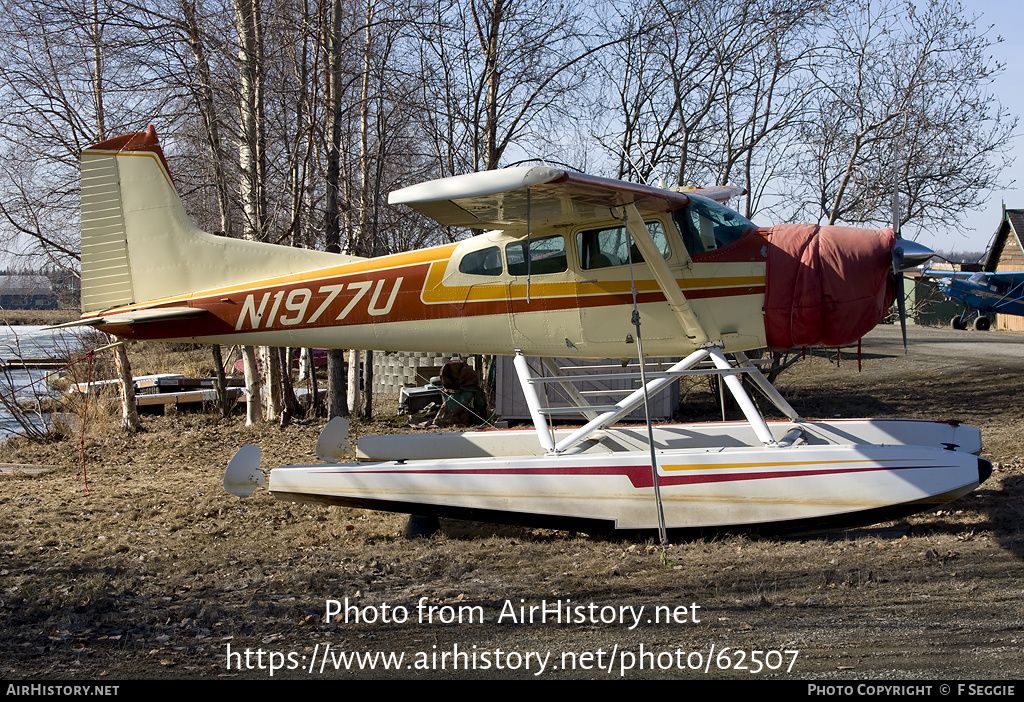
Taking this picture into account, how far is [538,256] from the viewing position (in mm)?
7066

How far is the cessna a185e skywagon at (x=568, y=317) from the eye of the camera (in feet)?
19.4

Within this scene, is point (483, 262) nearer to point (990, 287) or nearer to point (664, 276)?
point (664, 276)

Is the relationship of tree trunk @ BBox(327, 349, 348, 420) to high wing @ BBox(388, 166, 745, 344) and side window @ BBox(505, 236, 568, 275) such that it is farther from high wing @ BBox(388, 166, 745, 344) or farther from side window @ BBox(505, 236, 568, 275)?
high wing @ BBox(388, 166, 745, 344)

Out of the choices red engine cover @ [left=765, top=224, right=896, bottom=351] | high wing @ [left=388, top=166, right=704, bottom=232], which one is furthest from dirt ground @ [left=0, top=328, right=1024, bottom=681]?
high wing @ [left=388, top=166, right=704, bottom=232]

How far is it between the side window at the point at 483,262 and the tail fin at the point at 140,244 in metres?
1.87

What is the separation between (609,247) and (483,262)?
1.20 m

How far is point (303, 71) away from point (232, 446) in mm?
5605

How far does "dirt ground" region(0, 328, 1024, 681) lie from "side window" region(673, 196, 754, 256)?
2.47 metres

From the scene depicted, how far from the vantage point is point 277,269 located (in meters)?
7.90

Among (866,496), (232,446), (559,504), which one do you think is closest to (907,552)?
(866,496)

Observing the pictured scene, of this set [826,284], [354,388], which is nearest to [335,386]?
[354,388]

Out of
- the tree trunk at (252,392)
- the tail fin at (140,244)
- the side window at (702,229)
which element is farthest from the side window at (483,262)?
the tree trunk at (252,392)

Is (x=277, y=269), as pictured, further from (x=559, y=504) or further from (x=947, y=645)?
(x=947, y=645)

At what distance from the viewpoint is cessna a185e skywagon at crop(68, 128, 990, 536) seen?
5910 millimetres
